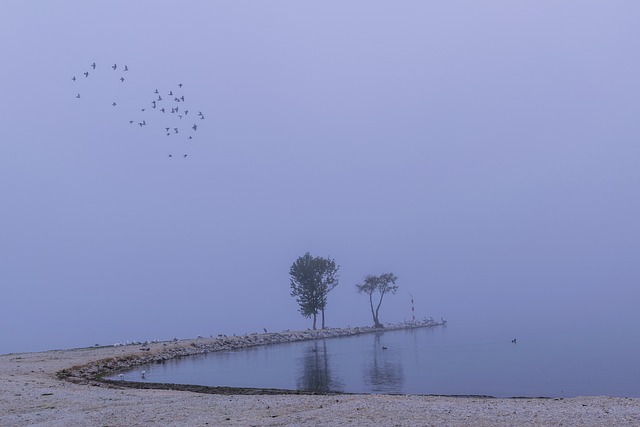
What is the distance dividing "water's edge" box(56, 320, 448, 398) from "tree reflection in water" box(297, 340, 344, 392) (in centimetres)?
375

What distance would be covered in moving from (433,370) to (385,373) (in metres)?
3.35

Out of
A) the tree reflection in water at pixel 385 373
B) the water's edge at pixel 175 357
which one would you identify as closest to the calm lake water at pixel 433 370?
the tree reflection in water at pixel 385 373

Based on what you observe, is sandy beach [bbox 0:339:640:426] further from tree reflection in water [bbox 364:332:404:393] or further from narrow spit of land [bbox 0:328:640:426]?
tree reflection in water [bbox 364:332:404:393]

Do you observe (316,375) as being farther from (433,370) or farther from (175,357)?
(175,357)

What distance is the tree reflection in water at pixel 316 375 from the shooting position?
99.1 feet

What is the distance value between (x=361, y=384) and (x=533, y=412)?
1735 cm

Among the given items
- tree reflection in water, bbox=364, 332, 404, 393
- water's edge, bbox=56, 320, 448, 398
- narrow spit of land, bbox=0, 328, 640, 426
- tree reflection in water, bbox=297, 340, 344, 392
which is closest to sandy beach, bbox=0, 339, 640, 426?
narrow spit of land, bbox=0, 328, 640, 426

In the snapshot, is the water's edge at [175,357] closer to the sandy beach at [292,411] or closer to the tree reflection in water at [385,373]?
the tree reflection in water at [385,373]

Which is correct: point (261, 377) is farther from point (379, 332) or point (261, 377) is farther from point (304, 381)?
point (379, 332)

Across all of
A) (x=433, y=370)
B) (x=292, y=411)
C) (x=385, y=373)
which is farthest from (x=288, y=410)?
(x=433, y=370)

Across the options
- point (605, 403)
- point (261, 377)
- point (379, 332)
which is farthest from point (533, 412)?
point (379, 332)

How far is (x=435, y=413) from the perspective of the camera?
1488 cm

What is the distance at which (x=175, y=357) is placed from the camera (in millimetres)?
51062

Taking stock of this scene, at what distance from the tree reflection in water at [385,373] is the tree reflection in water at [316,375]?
72.7 inches
